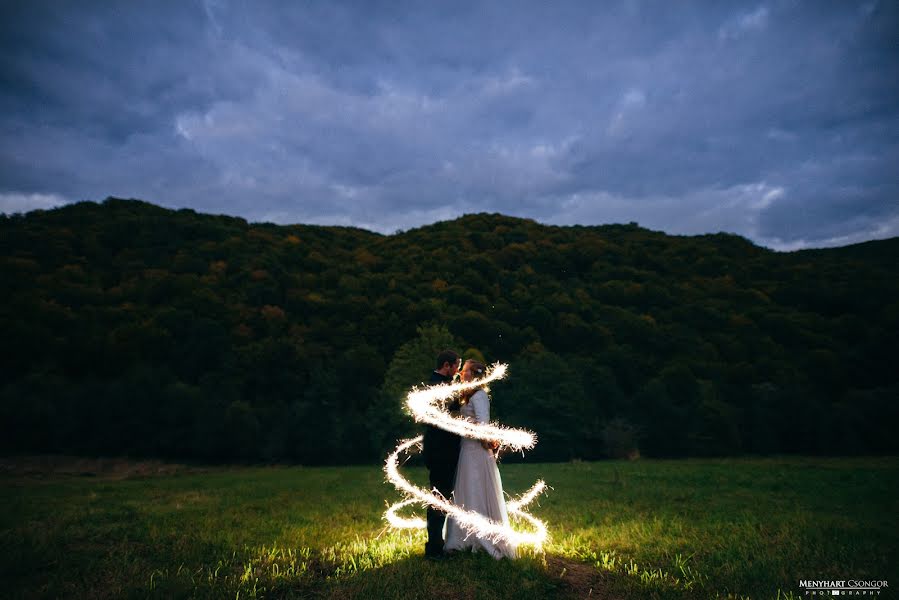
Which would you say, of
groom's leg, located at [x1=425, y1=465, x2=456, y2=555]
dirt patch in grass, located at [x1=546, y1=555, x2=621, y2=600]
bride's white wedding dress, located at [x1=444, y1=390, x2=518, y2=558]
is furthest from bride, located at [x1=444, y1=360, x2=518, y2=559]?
dirt patch in grass, located at [x1=546, y1=555, x2=621, y2=600]

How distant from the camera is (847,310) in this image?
45156 millimetres

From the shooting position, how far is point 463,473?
717 centimetres

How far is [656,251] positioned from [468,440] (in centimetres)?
5805

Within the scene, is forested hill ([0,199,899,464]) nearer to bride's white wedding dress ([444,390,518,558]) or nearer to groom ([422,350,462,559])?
groom ([422,350,462,559])

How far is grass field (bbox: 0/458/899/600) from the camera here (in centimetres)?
586

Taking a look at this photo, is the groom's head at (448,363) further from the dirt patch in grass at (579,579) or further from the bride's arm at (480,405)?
the dirt patch in grass at (579,579)

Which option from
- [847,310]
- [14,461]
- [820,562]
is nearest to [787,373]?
[847,310]

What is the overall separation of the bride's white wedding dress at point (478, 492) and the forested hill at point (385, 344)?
20938 millimetres

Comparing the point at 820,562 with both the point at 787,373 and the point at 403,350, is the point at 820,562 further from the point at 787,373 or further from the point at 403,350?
the point at 787,373

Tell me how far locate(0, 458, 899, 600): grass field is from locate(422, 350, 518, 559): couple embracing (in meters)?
0.34

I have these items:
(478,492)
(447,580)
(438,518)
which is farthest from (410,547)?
(447,580)

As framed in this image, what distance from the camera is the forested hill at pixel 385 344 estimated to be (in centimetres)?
2948

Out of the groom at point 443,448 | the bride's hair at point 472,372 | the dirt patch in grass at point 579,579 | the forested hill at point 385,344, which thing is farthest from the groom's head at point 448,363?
the forested hill at point 385,344

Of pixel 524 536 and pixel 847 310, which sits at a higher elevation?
pixel 847 310
